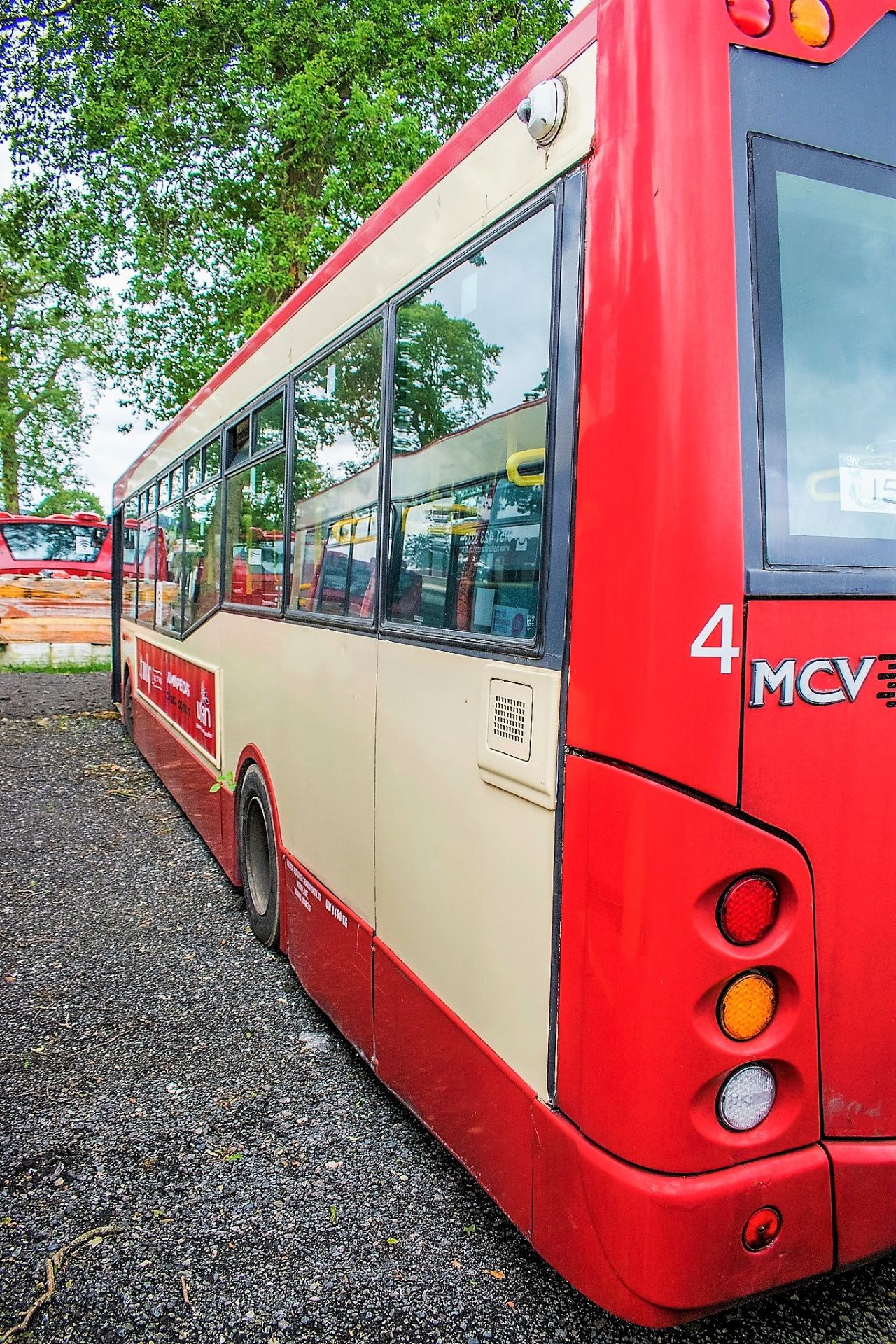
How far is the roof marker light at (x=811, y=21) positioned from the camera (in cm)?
181

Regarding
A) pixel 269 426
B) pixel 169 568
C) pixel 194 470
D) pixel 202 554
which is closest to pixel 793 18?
pixel 269 426

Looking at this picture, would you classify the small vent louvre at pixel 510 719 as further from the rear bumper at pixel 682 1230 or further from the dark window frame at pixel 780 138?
the rear bumper at pixel 682 1230

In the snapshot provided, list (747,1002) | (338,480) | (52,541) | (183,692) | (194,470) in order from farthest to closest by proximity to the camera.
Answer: (52,541) < (183,692) < (194,470) < (338,480) < (747,1002)

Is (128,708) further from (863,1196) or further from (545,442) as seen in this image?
(863,1196)

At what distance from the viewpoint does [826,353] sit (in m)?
1.84

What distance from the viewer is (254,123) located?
1487 cm

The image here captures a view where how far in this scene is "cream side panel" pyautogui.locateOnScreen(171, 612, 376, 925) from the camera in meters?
3.07

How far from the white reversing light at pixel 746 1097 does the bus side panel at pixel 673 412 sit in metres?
0.55

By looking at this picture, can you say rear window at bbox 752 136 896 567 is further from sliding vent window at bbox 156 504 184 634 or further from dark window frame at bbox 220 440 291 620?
sliding vent window at bbox 156 504 184 634

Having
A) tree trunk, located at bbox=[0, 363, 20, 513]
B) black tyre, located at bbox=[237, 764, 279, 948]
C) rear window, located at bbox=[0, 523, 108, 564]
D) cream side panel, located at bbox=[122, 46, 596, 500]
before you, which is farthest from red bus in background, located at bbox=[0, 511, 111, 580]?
tree trunk, located at bbox=[0, 363, 20, 513]

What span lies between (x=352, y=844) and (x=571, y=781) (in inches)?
55.8

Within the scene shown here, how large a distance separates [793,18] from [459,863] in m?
1.95

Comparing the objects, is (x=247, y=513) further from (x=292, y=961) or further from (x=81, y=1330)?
(x=81, y=1330)

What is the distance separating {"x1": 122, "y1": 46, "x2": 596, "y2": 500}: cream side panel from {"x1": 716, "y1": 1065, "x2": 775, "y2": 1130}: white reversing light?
6.13 feet
